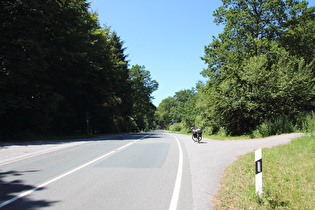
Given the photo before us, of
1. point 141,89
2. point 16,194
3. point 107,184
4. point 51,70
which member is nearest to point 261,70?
point 107,184

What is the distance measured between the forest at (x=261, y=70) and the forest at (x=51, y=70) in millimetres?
14959

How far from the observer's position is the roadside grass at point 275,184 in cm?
443

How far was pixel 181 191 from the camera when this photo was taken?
536 cm

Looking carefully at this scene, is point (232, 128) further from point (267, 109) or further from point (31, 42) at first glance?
point (31, 42)

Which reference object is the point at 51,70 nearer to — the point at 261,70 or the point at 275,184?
the point at 261,70

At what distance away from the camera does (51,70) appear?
1031 inches

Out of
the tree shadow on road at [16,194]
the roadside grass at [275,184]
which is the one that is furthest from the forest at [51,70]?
the roadside grass at [275,184]

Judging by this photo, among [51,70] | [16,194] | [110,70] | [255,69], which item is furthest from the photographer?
[110,70]

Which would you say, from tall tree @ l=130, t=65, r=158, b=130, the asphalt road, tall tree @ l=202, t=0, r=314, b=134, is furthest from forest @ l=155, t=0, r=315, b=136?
tall tree @ l=130, t=65, r=158, b=130

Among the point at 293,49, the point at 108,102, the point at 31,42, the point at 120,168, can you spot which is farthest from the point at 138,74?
the point at 120,168

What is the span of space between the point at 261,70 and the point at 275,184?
635 inches

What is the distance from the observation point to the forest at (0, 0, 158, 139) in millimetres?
19312

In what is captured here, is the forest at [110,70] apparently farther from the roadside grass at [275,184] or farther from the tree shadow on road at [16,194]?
the tree shadow on road at [16,194]

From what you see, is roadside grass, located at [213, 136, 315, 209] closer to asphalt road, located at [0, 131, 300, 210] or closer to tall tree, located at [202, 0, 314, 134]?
asphalt road, located at [0, 131, 300, 210]
